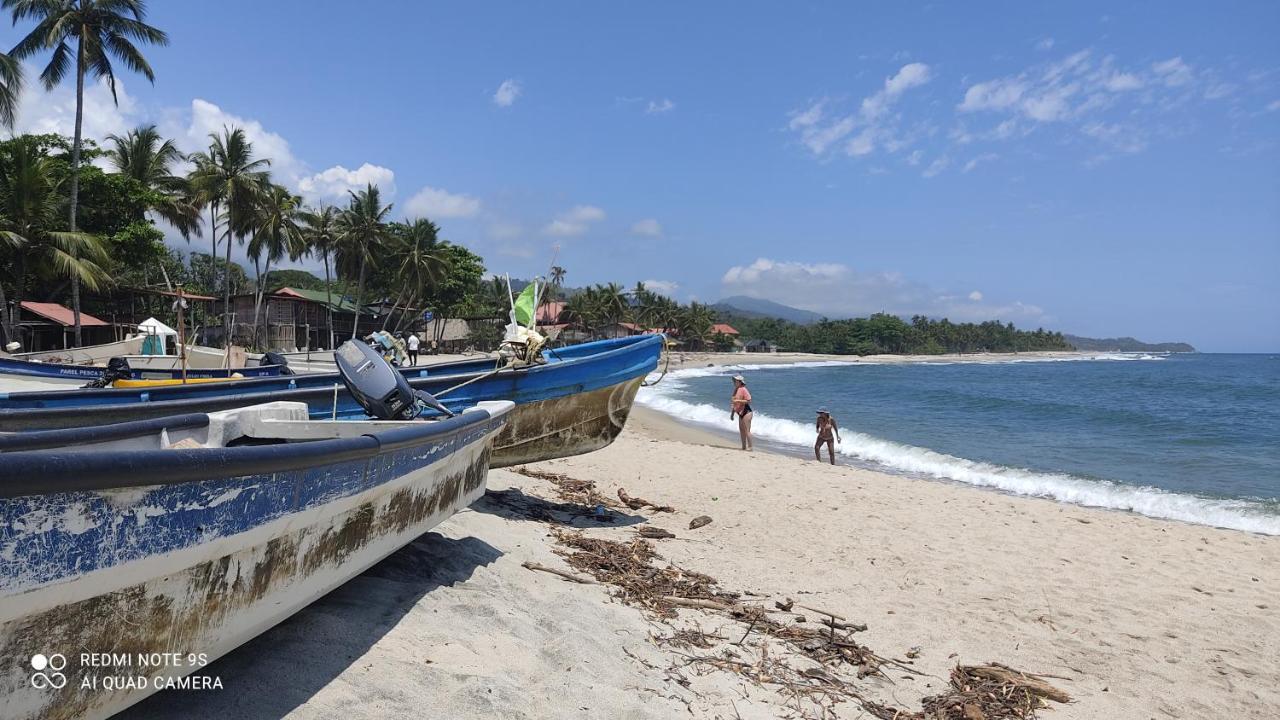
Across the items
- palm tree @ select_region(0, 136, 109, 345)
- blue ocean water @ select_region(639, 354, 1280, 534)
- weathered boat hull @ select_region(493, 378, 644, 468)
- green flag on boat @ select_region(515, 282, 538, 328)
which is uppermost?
palm tree @ select_region(0, 136, 109, 345)

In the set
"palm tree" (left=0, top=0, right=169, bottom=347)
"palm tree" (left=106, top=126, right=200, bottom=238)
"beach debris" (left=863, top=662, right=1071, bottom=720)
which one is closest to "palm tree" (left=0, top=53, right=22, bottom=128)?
"palm tree" (left=0, top=0, right=169, bottom=347)

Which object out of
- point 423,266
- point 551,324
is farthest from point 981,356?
point 423,266

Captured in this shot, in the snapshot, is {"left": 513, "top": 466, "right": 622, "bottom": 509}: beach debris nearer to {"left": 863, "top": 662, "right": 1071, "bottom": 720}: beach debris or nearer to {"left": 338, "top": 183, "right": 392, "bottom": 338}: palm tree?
{"left": 863, "top": 662, "right": 1071, "bottom": 720}: beach debris

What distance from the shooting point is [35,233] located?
24875 mm

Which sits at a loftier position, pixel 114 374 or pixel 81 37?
pixel 81 37

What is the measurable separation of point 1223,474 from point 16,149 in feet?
130

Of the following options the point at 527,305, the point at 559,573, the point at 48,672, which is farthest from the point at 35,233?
the point at 48,672

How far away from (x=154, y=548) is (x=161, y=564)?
0.09 metres

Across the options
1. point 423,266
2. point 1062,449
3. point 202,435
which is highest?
point 423,266

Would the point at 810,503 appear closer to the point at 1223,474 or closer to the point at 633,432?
the point at 633,432

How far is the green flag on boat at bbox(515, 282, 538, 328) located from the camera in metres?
8.35

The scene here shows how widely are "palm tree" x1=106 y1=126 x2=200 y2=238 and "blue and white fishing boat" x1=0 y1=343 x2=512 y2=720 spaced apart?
129 ft

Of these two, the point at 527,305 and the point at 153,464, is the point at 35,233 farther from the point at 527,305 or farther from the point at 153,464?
the point at 153,464

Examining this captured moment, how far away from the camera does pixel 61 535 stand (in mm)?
1940
